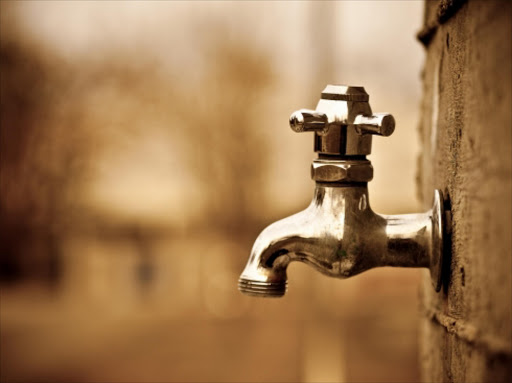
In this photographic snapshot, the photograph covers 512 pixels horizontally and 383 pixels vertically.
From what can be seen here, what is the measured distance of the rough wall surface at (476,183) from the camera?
30.0 inches

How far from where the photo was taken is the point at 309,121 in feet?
3.20

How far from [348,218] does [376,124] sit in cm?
12

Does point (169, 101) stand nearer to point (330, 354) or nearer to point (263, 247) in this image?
point (330, 354)

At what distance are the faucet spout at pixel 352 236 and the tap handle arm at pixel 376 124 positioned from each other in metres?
0.07

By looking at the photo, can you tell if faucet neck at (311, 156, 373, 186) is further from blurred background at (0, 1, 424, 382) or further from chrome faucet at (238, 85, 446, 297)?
blurred background at (0, 1, 424, 382)

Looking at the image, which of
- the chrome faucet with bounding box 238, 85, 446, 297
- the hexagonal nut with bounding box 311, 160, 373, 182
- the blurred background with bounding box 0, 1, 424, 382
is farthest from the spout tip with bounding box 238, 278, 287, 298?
the blurred background with bounding box 0, 1, 424, 382

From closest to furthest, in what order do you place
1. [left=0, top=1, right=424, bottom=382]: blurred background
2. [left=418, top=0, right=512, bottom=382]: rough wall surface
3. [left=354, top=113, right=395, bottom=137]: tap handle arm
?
[left=418, top=0, right=512, bottom=382]: rough wall surface < [left=354, top=113, right=395, bottom=137]: tap handle arm < [left=0, top=1, right=424, bottom=382]: blurred background

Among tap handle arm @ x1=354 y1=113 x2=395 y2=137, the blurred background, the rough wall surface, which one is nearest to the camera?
the rough wall surface

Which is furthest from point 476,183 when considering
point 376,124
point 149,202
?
point 149,202

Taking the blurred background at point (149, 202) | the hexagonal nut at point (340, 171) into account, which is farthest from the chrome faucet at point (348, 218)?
the blurred background at point (149, 202)

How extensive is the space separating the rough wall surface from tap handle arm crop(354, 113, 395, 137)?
68mm

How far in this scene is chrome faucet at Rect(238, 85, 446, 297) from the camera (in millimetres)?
988

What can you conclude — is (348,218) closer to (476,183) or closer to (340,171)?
(340,171)

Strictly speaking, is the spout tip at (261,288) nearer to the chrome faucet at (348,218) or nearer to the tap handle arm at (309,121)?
the chrome faucet at (348,218)
